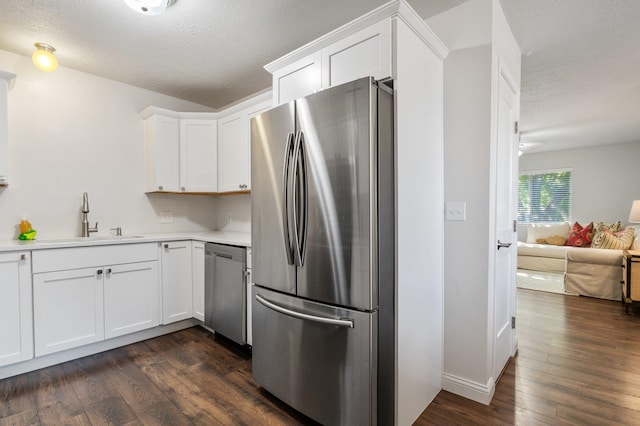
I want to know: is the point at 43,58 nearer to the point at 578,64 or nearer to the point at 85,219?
the point at 85,219

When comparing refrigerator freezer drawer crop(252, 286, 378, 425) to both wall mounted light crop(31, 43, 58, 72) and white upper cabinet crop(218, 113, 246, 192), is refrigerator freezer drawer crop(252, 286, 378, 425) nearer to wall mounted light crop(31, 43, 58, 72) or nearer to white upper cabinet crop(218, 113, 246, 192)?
white upper cabinet crop(218, 113, 246, 192)

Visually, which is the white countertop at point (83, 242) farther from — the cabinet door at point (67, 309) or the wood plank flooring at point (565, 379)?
the wood plank flooring at point (565, 379)

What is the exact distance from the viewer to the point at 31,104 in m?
2.77

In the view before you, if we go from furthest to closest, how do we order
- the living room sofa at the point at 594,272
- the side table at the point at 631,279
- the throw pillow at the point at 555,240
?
the throw pillow at the point at 555,240
the living room sofa at the point at 594,272
the side table at the point at 631,279

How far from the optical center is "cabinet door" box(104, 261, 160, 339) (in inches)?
104

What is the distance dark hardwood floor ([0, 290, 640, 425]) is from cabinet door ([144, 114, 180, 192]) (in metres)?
1.54

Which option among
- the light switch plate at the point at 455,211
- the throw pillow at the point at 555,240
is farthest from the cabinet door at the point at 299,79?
the throw pillow at the point at 555,240

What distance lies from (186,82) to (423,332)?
10.6ft

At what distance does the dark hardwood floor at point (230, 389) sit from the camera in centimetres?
182

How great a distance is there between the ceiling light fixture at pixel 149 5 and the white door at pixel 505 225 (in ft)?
7.09

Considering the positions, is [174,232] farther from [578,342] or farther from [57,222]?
[578,342]

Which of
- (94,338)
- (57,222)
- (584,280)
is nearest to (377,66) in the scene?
(94,338)

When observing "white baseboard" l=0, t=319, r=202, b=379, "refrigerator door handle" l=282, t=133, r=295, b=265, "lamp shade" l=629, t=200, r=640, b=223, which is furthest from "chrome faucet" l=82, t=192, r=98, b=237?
"lamp shade" l=629, t=200, r=640, b=223

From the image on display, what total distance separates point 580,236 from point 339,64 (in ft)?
19.7
